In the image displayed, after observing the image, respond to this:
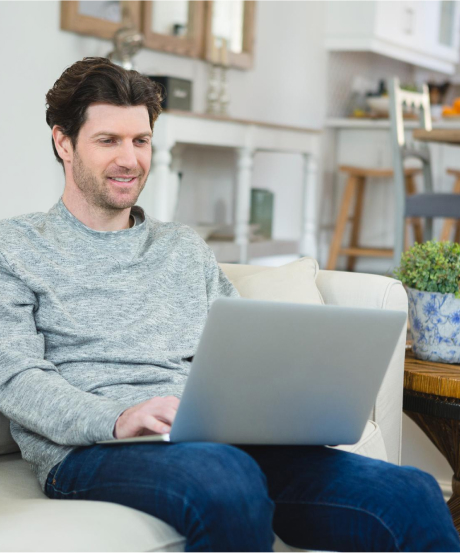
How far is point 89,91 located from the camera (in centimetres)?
148

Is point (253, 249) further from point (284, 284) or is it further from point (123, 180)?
point (123, 180)

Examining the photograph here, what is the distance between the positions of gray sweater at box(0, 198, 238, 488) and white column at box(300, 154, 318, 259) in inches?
137

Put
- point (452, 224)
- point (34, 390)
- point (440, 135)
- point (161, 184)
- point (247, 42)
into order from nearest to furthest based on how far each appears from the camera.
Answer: point (34, 390), point (161, 184), point (440, 135), point (247, 42), point (452, 224)

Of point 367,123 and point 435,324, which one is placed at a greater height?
point 367,123

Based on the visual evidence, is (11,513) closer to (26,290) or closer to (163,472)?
(163,472)

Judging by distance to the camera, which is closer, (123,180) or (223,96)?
(123,180)

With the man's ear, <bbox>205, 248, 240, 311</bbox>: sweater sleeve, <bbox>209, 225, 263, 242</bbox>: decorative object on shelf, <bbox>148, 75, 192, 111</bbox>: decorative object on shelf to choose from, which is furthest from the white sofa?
<bbox>209, 225, 263, 242</bbox>: decorative object on shelf

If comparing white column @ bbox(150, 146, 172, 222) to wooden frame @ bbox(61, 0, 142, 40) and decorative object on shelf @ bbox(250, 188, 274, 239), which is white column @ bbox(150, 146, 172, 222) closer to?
wooden frame @ bbox(61, 0, 142, 40)

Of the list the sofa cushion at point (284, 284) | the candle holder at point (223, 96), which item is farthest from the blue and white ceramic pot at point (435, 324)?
the candle holder at point (223, 96)

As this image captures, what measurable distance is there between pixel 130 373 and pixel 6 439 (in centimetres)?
28

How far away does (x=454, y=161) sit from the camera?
592 centimetres

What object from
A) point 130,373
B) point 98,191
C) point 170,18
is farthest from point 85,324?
point 170,18

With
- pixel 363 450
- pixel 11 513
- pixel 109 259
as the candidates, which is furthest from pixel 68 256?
pixel 363 450

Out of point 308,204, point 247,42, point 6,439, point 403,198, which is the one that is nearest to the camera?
point 6,439
